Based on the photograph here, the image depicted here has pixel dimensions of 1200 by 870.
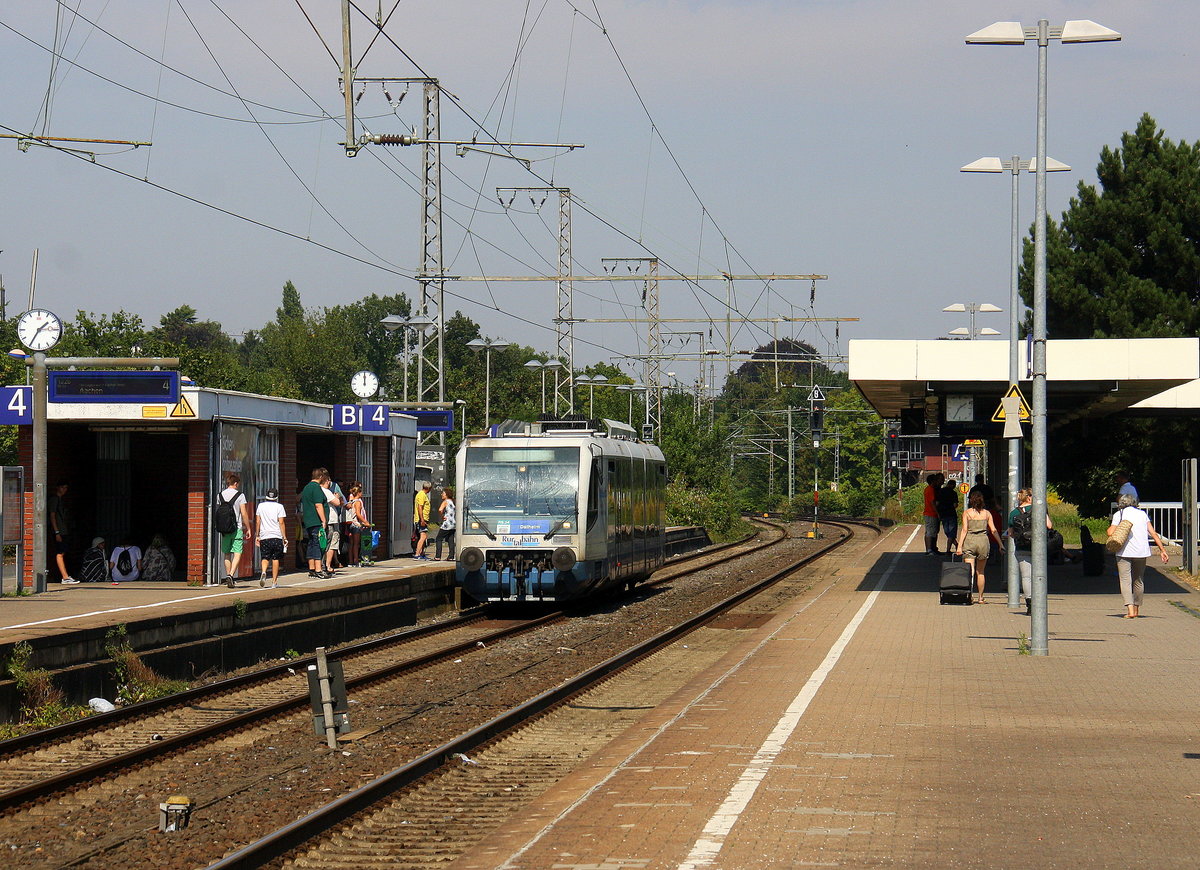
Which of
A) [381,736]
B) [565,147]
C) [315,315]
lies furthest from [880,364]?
[315,315]

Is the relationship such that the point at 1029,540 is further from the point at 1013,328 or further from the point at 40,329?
the point at 40,329

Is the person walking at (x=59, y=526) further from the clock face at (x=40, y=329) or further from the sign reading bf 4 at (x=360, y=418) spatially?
the sign reading bf 4 at (x=360, y=418)

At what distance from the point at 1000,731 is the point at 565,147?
15639 mm

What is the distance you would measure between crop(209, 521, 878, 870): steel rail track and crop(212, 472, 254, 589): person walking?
6673mm

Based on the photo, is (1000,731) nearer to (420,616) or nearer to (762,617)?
(762,617)

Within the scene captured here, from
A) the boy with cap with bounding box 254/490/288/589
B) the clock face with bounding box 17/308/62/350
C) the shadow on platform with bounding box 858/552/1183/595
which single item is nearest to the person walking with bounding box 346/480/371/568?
the boy with cap with bounding box 254/490/288/589

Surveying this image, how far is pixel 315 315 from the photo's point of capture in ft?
415

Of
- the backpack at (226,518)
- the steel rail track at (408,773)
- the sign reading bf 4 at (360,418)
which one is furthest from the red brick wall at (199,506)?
the steel rail track at (408,773)

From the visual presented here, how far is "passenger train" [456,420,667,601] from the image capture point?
2233 cm

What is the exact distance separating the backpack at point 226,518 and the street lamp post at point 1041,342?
11598mm

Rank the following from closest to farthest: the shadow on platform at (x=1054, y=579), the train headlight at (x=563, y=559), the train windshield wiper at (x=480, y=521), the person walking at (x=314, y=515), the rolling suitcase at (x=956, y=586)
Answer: the train headlight at (x=563, y=559)
the rolling suitcase at (x=956, y=586)
the train windshield wiper at (x=480, y=521)
the person walking at (x=314, y=515)
the shadow on platform at (x=1054, y=579)

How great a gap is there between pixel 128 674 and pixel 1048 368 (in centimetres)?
1569

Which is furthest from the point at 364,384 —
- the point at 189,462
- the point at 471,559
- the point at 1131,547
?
the point at 1131,547

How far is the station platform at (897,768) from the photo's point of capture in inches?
273
